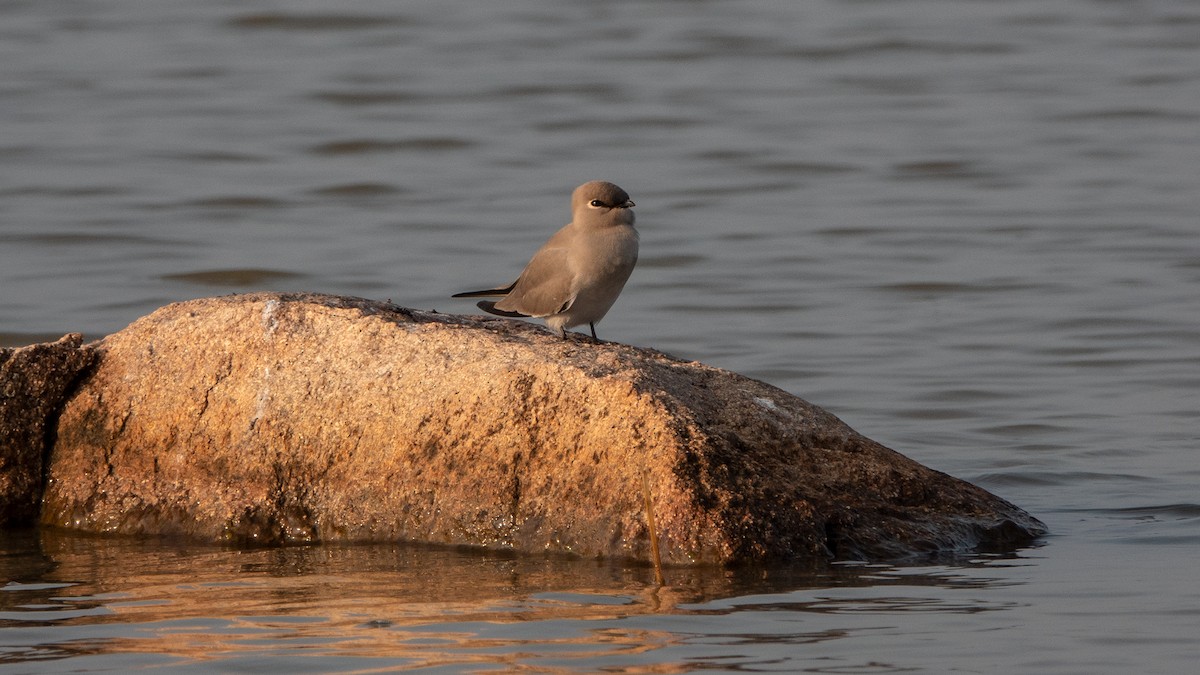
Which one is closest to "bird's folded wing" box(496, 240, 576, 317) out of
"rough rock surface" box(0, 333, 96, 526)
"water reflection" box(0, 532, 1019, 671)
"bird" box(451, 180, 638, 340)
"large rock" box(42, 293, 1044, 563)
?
"bird" box(451, 180, 638, 340)

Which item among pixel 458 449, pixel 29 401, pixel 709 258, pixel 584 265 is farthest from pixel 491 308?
pixel 709 258

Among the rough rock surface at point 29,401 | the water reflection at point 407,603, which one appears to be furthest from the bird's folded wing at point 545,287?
the rough rock surface at point 29,401

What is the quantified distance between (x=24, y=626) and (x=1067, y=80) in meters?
15.8

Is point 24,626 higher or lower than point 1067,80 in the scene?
lower

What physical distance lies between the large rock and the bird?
470mm

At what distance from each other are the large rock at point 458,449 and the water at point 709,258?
0.17 metres

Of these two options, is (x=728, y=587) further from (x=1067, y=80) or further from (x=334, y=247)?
(x=1067, y=80)

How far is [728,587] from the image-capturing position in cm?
596

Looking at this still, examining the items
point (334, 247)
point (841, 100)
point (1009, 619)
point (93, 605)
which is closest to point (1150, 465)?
point (1009, 619)

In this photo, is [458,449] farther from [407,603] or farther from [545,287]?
[545,287]

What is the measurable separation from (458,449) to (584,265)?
1.36m

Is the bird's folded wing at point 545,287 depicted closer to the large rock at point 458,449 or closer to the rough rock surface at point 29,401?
the large rock at point 458,449

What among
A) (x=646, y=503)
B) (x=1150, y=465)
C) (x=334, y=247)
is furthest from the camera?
(x=334, y=247)

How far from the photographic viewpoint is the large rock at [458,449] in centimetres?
629
